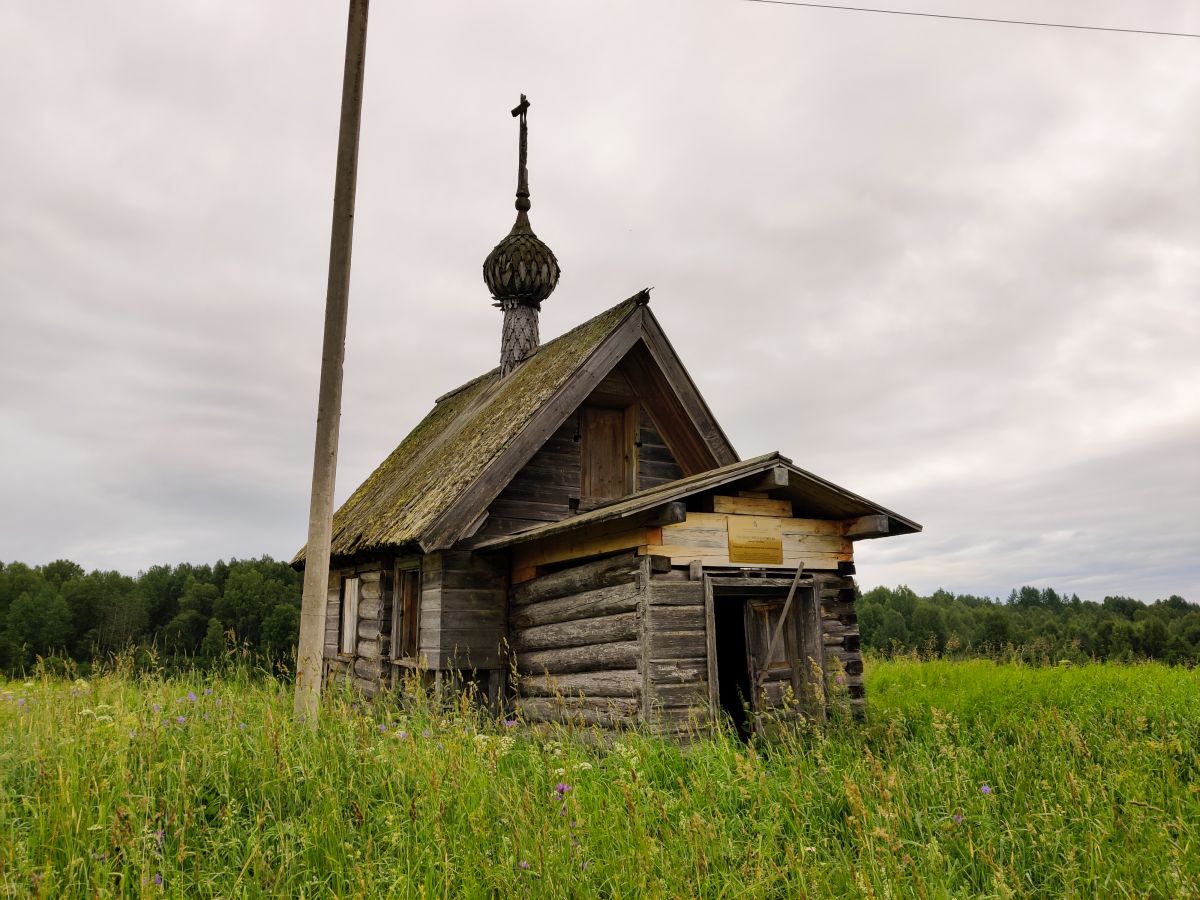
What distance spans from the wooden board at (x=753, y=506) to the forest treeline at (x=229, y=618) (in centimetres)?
2628

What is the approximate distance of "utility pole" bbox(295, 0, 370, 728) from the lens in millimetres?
6696

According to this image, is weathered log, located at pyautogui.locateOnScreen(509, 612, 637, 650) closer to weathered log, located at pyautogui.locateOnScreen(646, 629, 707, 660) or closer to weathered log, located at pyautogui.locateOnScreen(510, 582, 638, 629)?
weathered log, located at pyautogui.locateOnScreen(510, 582, 638, 629)

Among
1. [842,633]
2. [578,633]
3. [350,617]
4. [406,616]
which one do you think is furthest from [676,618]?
[350,617]

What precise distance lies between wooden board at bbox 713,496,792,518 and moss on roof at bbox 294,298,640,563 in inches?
125

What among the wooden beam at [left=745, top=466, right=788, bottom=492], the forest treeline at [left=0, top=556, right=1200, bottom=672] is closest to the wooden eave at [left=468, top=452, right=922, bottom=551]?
the wooden beam at [left=745, top=466, right=788, bottom=492]

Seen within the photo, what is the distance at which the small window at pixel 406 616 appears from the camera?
1133 centimetres

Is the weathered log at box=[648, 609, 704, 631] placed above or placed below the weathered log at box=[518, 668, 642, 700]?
above

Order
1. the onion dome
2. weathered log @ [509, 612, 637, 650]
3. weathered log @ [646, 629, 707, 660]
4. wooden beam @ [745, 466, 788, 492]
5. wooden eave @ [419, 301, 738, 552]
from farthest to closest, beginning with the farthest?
the onion dome → wooden eave @ [419, 301, 738, 552] → wooden beam @ [745, 466, 788, 492] → weathered log @ [509, 612, 637, 650] → weathered log @ [646, 629, 707, 660]

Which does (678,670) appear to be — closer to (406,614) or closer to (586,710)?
(586,710)

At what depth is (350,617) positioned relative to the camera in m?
14.2

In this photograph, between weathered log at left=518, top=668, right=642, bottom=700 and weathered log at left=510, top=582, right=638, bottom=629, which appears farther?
weathered log at left=510, top=582, right=638, bottom=629

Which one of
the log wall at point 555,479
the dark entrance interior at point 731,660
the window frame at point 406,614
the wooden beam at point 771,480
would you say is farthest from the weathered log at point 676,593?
the window frame at point 406,614

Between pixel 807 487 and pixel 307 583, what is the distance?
18.2 feet

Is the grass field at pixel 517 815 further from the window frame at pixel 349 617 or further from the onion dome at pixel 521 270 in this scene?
the onion dome at pixel 521 270
